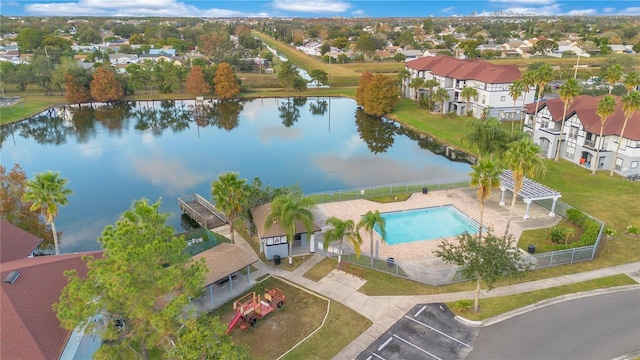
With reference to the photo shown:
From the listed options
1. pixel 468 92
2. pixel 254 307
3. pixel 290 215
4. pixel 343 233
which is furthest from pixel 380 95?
pixel 254 307

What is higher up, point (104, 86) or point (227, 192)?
point (104, 86)

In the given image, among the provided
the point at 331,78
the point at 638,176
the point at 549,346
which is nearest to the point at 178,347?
the point at 549,346

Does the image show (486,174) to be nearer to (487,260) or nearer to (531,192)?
(487,260)

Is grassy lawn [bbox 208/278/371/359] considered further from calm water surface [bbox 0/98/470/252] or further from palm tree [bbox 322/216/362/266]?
calm water surface [bbox 0/98/470/252]

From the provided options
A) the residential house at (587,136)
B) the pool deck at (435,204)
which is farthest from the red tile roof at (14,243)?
the residential house at (587,136)

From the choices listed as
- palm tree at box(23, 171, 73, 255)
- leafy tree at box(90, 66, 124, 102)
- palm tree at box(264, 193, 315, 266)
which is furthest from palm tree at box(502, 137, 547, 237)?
leafy tree at box(90, 66, 124, 102)

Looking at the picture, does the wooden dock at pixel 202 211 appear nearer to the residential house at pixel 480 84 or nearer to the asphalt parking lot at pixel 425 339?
the asphalt parking lot at pixel 425 339
